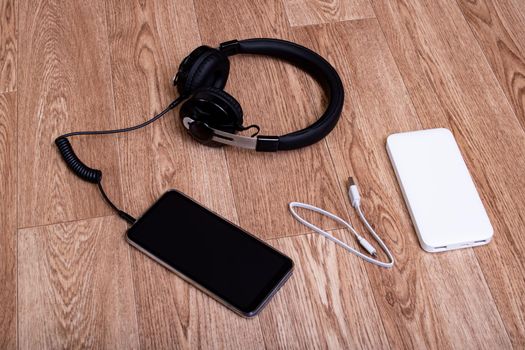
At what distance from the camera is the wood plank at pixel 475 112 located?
1048 mm

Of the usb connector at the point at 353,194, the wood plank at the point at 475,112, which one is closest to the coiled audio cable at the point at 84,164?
the usb connector at the point at 353,194

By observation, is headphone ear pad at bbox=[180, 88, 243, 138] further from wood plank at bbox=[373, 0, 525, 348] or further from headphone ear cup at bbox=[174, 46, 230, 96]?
wood plank at bbox=[373, 0, 525, 348]

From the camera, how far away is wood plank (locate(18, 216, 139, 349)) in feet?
3.18

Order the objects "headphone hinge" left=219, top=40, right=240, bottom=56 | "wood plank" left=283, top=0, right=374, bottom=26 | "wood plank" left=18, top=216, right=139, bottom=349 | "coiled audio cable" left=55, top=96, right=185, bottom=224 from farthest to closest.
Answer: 1. "wood plank" left=283, top=0, right=374, bottom=26
2. "headphone hinge" left=219, top=40, right=240, bottom=56
3. "coiled audio cable" left=55, top=96, right=185, bottom=224
4. "wood plank" left=18, top=216, right=139, bottom=349

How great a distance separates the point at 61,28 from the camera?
1310 millimetres

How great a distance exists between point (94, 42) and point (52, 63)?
4.0 inches

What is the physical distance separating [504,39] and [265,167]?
64 centimetres

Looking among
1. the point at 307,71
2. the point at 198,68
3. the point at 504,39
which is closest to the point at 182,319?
the point at 198,68

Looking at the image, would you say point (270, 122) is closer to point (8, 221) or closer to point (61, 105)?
point (61, 105)

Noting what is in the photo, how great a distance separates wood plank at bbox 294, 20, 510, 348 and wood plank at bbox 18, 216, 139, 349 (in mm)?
428

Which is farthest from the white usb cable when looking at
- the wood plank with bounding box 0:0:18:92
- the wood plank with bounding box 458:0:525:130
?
the wood plank with bounding box 0:0:18:92

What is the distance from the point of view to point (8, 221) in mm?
1070

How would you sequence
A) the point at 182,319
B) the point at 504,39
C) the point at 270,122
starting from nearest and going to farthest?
1. the point at 182,319
2. the point at 270,122
3. the point at 504,39

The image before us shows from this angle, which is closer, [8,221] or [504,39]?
[8,221]
